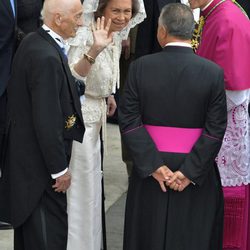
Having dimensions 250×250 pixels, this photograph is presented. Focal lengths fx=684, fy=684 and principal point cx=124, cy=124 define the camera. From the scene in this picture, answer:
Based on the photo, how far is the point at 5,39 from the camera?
4.89m

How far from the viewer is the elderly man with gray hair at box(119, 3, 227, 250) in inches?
131

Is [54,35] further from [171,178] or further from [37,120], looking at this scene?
[171,178]

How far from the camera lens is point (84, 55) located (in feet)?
11.9

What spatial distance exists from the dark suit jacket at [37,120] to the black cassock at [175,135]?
326 millimetres

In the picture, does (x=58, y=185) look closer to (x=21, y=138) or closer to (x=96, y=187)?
(x=21, y=138)

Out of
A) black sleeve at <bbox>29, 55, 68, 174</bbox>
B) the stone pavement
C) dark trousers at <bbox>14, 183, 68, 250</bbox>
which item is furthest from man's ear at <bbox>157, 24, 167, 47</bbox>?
the stone pavement

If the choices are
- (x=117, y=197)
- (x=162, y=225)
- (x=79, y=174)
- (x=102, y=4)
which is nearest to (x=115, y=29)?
(x=102, y=4)

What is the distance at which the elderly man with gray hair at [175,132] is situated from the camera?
333cm

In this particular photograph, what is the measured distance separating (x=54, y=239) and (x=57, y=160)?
1.47 ft

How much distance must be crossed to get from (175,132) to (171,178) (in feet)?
0.75

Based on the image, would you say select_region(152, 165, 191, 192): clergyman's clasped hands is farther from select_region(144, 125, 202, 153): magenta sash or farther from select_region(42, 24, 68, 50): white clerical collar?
select_region(42, 24, 68, 50): white clerical collar

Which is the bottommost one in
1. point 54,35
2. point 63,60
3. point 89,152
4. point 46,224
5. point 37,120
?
point 46,224

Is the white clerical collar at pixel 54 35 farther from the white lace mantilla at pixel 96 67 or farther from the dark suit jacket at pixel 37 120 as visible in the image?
the white lace mantilla at pixel 96 67

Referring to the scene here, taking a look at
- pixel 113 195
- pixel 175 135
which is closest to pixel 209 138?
pixel 175 135
